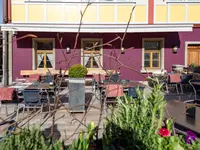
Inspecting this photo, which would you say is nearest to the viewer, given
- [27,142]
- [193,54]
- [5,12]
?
[27,142]

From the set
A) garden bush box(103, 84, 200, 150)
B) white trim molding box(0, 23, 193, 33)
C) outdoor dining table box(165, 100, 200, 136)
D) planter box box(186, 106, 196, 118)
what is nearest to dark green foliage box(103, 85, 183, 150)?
garden bush box(103, 84, 200, 150)

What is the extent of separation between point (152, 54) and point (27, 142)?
41.2ft

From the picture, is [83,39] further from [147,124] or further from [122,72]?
[147,124]

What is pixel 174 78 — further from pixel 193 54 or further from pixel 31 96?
pixel 31 96

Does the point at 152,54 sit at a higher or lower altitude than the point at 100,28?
lower

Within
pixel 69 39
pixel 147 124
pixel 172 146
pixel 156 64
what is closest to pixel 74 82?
pixel 147 124

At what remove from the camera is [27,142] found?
2.46 m

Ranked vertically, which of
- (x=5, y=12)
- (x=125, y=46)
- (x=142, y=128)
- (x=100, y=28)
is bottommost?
(x=142, y=128)

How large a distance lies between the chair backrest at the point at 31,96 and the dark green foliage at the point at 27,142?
12.1 ft

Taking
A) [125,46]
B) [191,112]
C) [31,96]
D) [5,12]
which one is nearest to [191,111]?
[191,112]

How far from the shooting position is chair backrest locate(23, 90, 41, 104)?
6.22 m

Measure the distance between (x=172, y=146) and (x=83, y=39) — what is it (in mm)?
Result: 12327

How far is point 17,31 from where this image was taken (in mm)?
13156

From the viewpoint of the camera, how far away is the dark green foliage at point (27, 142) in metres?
2.38
